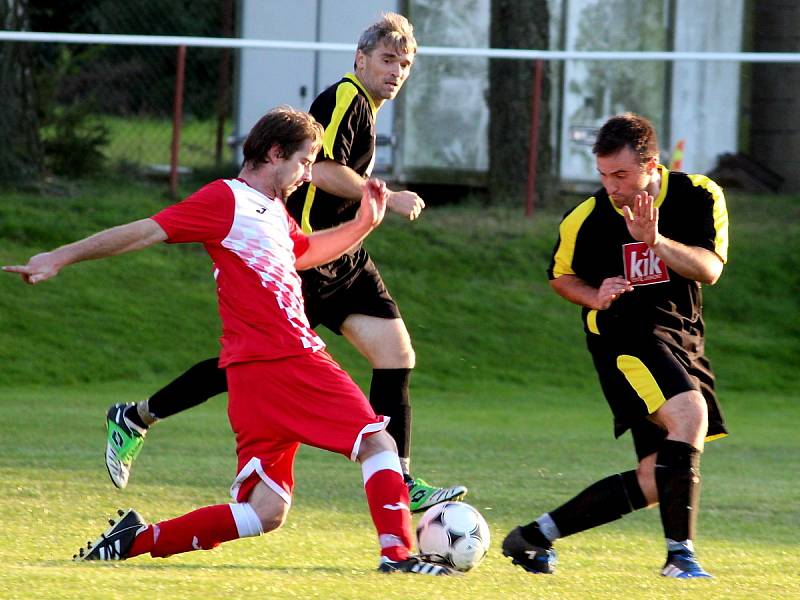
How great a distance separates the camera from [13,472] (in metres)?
7.89

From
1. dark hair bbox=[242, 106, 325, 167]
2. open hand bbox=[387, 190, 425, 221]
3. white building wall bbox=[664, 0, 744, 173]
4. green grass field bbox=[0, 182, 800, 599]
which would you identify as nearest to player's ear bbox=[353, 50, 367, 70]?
open hand bbox=[387, 190, 425, 221]

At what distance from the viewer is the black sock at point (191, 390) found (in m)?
6.96

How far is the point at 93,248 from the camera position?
487 centimetres

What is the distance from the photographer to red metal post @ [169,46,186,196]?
585 inches

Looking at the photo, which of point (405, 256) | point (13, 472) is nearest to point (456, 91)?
point (405, 256)

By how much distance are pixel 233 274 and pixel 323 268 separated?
1392 mm

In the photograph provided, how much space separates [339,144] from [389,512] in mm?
1959

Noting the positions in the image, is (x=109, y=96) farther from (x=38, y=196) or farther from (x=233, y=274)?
(x=233, y=274)

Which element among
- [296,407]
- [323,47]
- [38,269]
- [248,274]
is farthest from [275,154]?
[323,47]

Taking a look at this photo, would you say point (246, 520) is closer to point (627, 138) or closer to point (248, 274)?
point (248, 274)

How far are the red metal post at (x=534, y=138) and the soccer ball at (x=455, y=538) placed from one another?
1017 cm

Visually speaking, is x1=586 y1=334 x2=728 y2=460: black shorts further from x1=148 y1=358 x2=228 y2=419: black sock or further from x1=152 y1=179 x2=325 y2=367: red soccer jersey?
x1=148 y1=358 x2=228 y2=419: black sock

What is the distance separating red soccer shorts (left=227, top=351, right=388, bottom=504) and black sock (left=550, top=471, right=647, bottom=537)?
0.99 meters

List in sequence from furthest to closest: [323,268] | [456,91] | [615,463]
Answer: [456,91], [615,463], [323,268]
